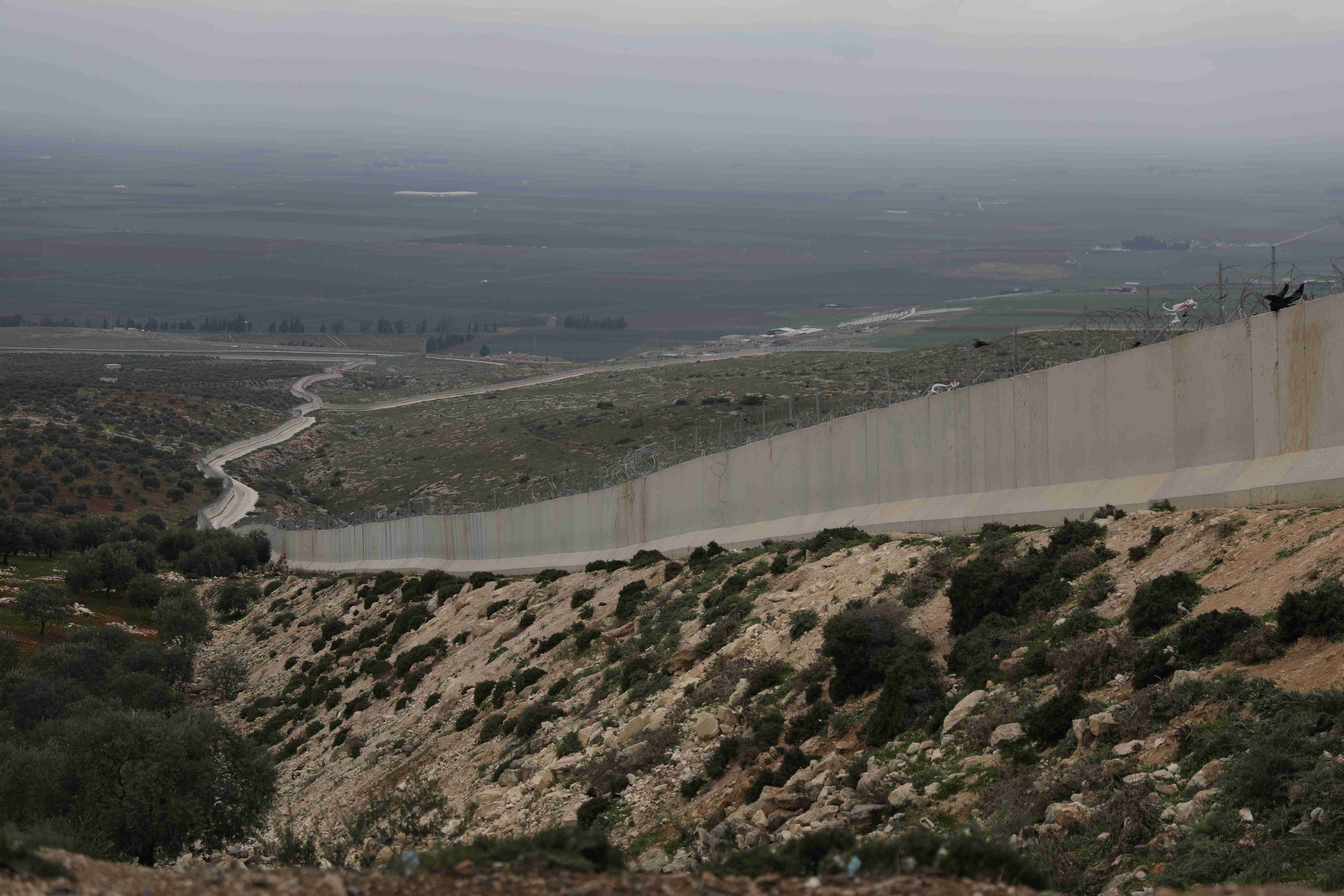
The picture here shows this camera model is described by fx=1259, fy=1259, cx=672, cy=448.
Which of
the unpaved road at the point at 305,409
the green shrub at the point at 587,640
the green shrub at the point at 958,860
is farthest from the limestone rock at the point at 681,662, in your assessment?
the unpaved road at the point at 305,409

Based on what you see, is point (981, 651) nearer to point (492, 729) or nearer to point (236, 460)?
point (492, 729)

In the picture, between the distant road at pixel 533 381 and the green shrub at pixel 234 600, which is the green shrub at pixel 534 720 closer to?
the green shrub at pixel 234 600

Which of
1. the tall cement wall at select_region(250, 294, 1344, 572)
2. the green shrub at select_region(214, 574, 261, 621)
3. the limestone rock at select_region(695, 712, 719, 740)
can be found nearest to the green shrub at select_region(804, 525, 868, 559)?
the tall cement wall at select_region(250, 294, 1344, 572)

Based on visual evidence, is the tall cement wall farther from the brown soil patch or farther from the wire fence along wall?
the brown soil patch

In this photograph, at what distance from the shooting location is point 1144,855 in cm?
985

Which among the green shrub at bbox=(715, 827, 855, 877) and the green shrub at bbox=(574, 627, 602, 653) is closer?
→ the green shrub at bbox=(715, 827, 855, 877)

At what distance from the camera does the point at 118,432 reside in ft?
340

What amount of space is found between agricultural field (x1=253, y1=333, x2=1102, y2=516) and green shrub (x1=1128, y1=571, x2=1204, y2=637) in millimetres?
40056

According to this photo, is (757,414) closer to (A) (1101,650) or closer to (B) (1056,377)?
(B) (1056,377)

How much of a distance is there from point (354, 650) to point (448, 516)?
491 inches

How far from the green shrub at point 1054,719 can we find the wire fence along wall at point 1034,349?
300 inches

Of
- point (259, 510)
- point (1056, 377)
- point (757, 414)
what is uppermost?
point (1056, 377)

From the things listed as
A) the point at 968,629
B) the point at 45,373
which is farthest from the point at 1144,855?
the point at 45,373

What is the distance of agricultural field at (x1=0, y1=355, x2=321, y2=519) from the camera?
84.1 m
